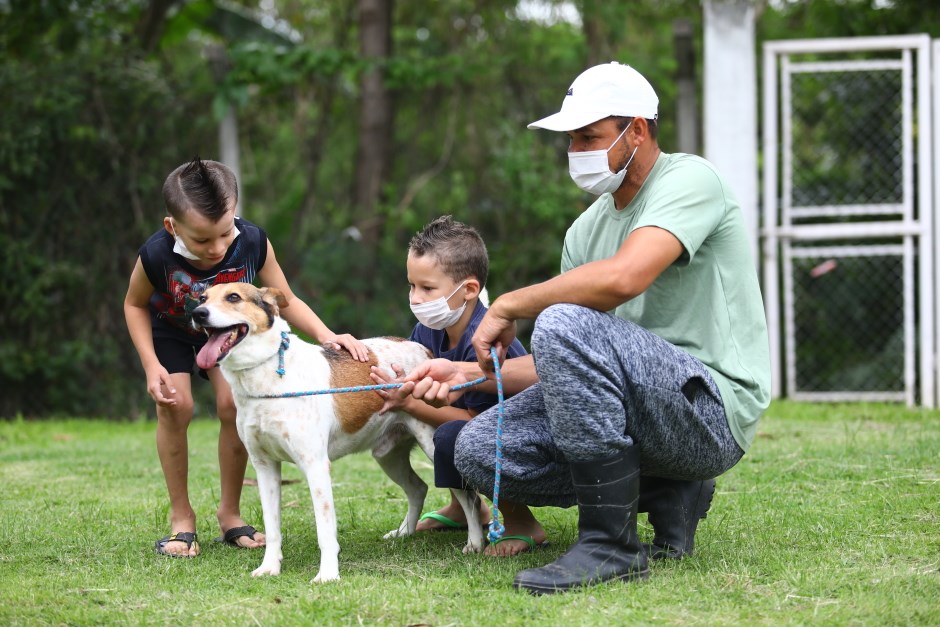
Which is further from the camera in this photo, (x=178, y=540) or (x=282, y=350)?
(x=178, y=540)

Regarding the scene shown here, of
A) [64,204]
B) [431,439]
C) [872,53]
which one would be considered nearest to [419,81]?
[64,204]

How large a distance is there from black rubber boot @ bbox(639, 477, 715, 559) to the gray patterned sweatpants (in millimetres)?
98

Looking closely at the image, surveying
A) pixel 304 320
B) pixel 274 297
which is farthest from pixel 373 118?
pixel 274 297

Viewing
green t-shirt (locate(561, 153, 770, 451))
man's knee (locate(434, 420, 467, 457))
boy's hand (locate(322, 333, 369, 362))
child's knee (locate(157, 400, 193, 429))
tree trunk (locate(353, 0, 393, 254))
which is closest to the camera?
green t-shirt (locate(561, 153, 770, 451))

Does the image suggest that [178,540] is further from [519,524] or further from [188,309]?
[519,524]

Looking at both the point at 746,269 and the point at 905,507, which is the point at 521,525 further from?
the point at 905,507

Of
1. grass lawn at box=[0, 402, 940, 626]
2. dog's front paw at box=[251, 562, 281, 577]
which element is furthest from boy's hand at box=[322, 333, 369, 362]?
dog's front paw at box=[251, 562, 281, 577]

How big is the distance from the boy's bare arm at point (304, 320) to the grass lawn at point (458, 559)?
0.75 meters

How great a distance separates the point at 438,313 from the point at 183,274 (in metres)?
0.98

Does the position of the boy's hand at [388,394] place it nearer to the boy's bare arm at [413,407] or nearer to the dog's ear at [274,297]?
the boy's bare arm at [413,407]

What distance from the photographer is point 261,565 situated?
3543 mm

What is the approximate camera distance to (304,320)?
4.15 meters

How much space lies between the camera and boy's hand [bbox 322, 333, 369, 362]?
3893 millimetres

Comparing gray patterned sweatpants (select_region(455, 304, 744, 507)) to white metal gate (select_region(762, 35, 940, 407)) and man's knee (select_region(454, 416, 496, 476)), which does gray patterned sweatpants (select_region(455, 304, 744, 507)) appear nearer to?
man's knee (select_region(454, 416, 496, 476))
